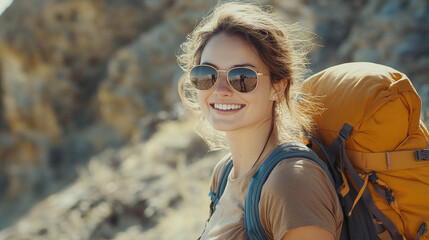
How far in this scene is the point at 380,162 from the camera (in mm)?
1646

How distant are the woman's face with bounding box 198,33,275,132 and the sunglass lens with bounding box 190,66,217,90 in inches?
0.9

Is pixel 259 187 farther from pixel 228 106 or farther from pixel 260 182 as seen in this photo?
pixel 228 106

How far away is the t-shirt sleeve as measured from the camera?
1432 millimetres

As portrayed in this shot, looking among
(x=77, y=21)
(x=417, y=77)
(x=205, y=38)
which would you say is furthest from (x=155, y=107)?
(x=205, y=38)

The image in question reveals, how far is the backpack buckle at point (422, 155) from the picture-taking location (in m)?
1.63

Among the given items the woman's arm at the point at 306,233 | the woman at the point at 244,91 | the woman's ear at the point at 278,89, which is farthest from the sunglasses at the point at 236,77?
the woman's arm at the point at 306,233

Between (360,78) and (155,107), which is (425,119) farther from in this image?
(155,107)

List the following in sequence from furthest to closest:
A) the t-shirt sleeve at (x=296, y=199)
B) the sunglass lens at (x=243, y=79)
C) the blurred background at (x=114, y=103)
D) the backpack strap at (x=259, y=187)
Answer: the blurred background at (x=114, y=103) → the sunglass lens at (x=243, y=79) → the backpack strap at (x=259, y=187) → the t-shirt sleeve at (x=296, y=199)

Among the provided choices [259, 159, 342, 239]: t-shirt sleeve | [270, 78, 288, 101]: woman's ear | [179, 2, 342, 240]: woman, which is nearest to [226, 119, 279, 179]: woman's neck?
[179, 2, 342, 240]: woman

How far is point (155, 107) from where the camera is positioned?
13883mm

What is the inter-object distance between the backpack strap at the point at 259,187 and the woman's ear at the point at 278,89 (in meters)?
0.35

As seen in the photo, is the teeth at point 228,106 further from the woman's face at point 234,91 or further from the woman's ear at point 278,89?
the woman's ear at point 278,89

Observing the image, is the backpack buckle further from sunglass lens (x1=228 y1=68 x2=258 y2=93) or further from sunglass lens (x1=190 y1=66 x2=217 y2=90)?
sunglass lens (x1=190 y1=66 x2=217 y2=90)

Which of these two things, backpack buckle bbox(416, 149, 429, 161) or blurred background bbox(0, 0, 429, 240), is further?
blurred background bbox(0, 0, 429, 240)
